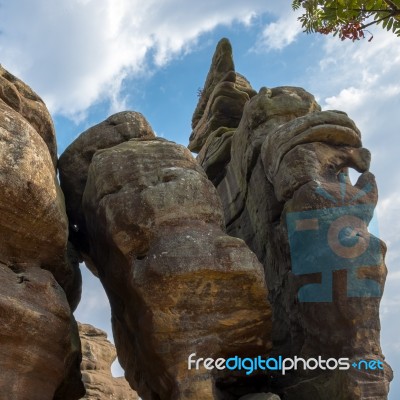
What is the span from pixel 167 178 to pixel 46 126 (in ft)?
11.5

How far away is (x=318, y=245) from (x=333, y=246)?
342 mm

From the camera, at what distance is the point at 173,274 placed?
10.8 m

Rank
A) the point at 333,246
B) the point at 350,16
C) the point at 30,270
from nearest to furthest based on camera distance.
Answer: the point at 350,16, the point at 30,270, the point at 333,246

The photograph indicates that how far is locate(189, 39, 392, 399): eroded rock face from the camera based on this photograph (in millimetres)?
11672

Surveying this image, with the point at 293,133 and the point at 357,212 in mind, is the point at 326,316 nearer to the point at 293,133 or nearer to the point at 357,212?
the point at 357,212

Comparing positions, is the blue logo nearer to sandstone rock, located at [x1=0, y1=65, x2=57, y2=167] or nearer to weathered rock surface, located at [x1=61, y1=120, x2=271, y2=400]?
weathered rock surface, located at [x1=61, y1=120, x2=271, y2=400]

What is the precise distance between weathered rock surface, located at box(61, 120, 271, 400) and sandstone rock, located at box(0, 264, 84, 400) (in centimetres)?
144

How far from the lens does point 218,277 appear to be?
36.1ft

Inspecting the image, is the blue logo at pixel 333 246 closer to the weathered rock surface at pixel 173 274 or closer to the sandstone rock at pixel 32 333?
the weathered rock surface at pixel 173 274

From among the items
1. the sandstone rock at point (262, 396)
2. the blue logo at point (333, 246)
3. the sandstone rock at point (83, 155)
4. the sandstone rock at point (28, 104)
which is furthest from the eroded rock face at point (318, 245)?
the sandstone rock at point (28, 104)

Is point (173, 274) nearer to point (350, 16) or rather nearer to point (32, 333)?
point (32, 333)

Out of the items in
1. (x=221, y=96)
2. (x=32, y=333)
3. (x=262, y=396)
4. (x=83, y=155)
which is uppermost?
(x=221, y=96)

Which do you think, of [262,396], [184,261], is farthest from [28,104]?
[262,396]

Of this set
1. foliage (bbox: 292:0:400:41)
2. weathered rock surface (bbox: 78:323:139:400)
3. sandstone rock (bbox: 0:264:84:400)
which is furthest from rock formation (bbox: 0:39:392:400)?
weathered rock surface (bbox: 78:323:139:400)
